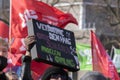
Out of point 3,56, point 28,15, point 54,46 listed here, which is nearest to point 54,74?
point 3,56

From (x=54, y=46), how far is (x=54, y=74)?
2.96ft

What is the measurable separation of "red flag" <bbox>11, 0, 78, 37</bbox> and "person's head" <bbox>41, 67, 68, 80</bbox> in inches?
189

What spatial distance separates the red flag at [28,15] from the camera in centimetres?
1044

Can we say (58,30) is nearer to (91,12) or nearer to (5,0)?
(91,12)

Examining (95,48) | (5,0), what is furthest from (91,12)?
(95,48)

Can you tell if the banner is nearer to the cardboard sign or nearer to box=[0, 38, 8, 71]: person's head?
the cardboard sign

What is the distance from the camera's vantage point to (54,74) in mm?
5258

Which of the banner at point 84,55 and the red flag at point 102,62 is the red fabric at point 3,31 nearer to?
the red flag at point 102,62

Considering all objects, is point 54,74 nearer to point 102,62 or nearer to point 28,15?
point 28,15

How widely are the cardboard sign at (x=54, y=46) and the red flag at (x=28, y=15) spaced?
3811 mm

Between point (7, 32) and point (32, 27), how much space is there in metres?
5.51

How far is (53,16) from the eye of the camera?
11133 millimetres

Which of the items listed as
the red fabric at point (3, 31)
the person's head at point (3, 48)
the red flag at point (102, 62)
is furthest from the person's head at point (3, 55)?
the red fabric at point (3, 31)

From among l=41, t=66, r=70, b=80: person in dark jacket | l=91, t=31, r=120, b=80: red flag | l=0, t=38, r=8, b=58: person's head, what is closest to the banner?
l=91, t=31, r=120, b=80: red flag
